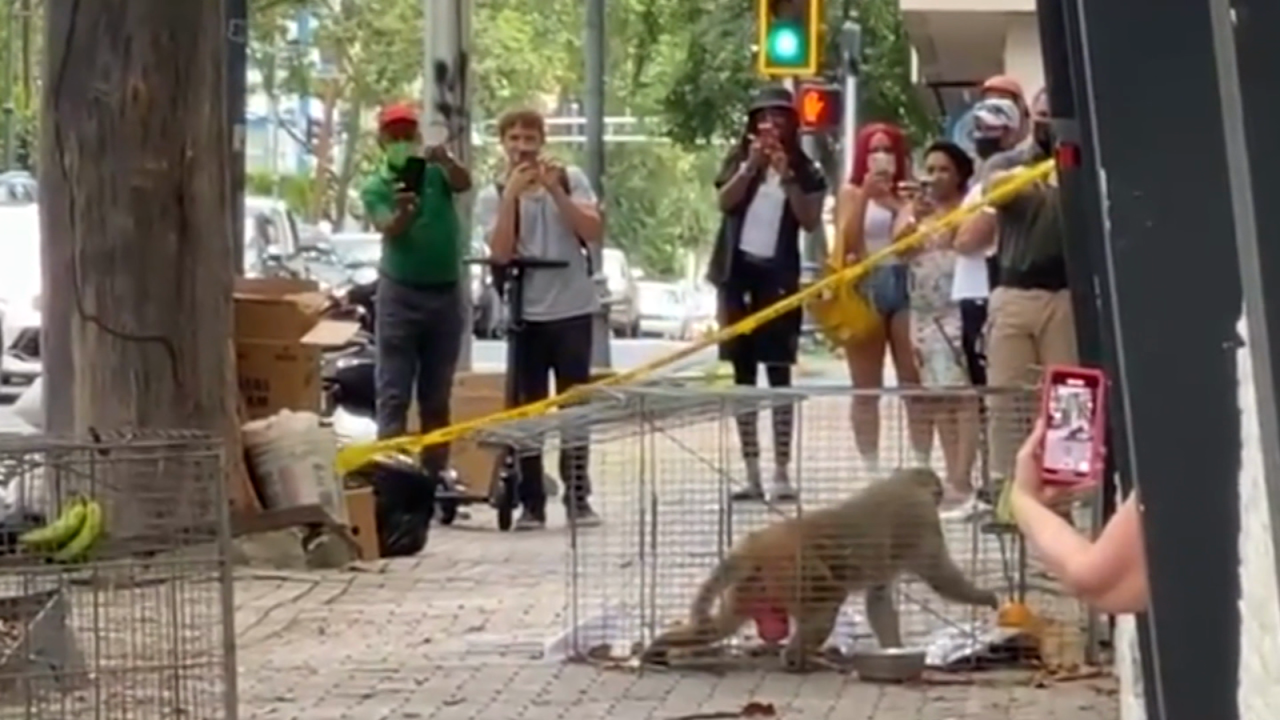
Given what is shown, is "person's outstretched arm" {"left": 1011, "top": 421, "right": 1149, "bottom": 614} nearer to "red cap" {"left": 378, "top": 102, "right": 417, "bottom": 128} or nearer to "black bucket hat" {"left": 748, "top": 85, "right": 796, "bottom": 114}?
"black bucket hat" {"left": 748, "top": 85, "right": 796, "bottom": 114}

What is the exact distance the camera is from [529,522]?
13.9 meters

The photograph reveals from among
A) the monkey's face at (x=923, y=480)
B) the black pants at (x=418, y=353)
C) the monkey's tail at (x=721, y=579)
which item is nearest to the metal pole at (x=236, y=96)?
the black pants at (x=418, y=353)

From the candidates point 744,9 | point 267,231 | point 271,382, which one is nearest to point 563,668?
point 271,382

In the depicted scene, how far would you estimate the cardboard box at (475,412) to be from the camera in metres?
14.5

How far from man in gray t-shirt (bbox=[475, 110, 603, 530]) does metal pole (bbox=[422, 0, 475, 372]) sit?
12.9ft

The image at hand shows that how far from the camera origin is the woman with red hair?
44.0 ft

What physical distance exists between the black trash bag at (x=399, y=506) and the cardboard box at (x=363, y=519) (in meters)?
0.05

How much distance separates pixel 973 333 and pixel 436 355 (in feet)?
8.23

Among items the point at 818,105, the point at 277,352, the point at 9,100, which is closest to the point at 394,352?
the point at 277,352

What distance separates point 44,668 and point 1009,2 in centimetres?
2027

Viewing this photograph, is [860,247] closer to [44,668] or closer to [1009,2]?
[44,668]

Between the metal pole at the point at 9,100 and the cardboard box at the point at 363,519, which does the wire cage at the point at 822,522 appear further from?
the metal pole at the point at 9,100

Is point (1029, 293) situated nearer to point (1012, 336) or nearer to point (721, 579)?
point (1012, 336)

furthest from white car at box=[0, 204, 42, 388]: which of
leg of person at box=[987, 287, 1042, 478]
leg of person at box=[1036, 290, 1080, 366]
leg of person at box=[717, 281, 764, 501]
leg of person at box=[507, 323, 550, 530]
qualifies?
leg of person at box=[1036, 290, 1080, 366]
